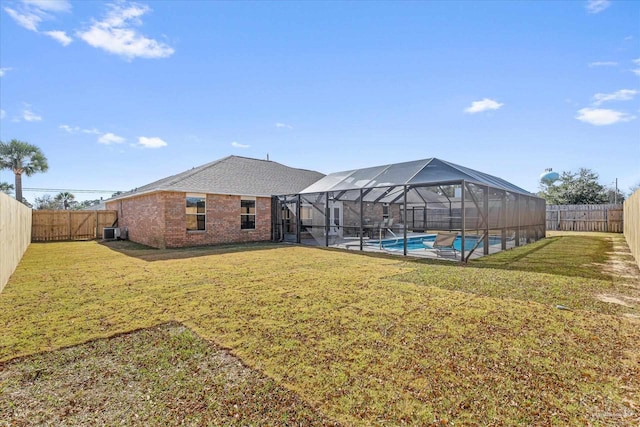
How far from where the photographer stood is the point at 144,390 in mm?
2551

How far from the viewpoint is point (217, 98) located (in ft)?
44.7

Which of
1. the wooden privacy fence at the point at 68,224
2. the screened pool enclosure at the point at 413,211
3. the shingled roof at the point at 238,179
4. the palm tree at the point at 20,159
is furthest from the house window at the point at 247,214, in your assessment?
the palm tree at the point at 20,159

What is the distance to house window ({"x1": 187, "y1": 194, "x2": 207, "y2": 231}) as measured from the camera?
13.1 m

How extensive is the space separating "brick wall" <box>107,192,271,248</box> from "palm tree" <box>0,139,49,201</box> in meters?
10.2

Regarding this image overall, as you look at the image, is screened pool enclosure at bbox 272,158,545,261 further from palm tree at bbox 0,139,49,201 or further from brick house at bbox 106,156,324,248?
palm tree at bbox 0,139,49,201

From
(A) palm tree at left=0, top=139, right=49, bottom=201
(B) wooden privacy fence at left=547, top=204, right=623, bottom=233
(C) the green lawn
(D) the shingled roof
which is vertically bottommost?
(C) the green lawn

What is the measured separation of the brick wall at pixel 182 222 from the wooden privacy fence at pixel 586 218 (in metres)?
21.4

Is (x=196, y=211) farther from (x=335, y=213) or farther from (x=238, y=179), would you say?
(x=335, y=213)

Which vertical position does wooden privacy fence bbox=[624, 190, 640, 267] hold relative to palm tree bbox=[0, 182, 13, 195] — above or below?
below

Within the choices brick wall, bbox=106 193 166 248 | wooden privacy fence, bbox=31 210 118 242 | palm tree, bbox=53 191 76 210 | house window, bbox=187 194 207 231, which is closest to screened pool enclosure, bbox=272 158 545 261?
house window, bbox=187 194 207 231

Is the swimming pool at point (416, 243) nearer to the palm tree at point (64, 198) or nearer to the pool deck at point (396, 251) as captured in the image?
the pool deck at point (396, 251)

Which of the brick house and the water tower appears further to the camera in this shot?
the water tower

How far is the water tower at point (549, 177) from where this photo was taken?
32344 millimetres

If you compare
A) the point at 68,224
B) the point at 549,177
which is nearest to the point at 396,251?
the point at 68,224
